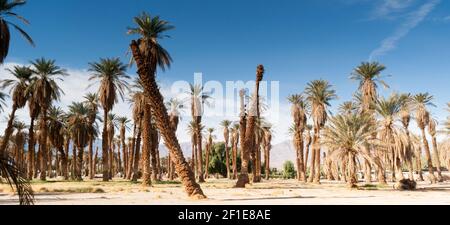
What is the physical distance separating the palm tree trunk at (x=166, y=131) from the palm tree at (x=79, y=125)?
37.3 meters

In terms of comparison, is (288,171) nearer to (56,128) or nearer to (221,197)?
(56,128)

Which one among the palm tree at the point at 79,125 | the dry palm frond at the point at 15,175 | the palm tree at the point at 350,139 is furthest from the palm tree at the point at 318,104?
the dry palm frond at the point at 15,175

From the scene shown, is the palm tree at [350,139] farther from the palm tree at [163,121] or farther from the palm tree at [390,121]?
the palm tree at [163,121]

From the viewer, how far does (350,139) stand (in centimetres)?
3528

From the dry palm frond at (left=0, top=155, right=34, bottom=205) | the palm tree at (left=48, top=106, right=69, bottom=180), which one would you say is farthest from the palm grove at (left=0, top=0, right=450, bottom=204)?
the dry palm frond at (left=0, top=155, right=34, bottom=205)

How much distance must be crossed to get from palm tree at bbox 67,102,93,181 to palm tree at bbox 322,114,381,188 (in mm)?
35301

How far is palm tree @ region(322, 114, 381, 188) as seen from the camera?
34.9 metres

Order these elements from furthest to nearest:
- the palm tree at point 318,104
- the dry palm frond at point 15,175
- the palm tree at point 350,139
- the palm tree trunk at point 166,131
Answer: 1. the palm tree at point 318,104
2. the palm tree at point 350,139
3. the palm tree trunk at point 166,131
4. the dry palm frond at point 15,175

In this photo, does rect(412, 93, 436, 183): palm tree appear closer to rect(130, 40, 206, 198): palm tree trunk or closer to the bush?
the bush

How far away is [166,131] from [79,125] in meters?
38.7

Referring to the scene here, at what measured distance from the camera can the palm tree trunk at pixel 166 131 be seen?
67.8 ft
